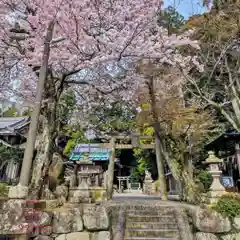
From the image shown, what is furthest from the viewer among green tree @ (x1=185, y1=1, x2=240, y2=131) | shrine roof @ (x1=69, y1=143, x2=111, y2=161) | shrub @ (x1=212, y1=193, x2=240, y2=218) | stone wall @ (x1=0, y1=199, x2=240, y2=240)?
shrine roof @ (x1=69, y1=143, x2=111, y2=161)

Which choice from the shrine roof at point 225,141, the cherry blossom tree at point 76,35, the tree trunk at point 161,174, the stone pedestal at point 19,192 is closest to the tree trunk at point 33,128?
the stone pedestal at point 19,192

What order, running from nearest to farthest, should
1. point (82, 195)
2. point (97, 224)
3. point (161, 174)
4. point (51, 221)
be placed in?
point (51, 221)
point (97, 224)
point (82, 195)
point (161, 174)

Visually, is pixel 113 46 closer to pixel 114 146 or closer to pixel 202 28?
pixel 114 146

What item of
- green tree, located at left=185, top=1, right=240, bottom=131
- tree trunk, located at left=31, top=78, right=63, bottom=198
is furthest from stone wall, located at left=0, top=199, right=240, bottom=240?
green tree, located at left=185, top=1, right=240, bottom=131

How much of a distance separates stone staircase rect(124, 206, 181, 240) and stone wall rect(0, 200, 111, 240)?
642mm

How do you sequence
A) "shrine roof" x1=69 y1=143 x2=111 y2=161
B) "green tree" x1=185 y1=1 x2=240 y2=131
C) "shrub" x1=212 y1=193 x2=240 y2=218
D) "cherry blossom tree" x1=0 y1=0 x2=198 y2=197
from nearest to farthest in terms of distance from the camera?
"cherry blossom tree" x1=0 y1=0 x2=198 y2=197, "shrub" x1=212 y1=193 x2=240 y2=218, "green tree" x1=185 y1=1 x2=240 y2=131, "shrine roof" x1=69 y1=143 x2=111 y2=161

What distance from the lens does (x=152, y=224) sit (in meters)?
5.42

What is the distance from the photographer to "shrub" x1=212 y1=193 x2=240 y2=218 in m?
5.29

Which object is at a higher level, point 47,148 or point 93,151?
point 93,151

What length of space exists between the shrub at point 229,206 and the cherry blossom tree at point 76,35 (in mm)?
4006

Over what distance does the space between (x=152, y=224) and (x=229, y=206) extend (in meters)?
1.93

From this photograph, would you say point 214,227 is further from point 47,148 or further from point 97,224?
point 47,148

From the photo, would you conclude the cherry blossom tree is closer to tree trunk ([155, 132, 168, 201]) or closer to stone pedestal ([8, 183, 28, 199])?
stone pedestal ([8, 183, 28, 199])

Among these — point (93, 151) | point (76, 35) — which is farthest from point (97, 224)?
point (93, 151)
